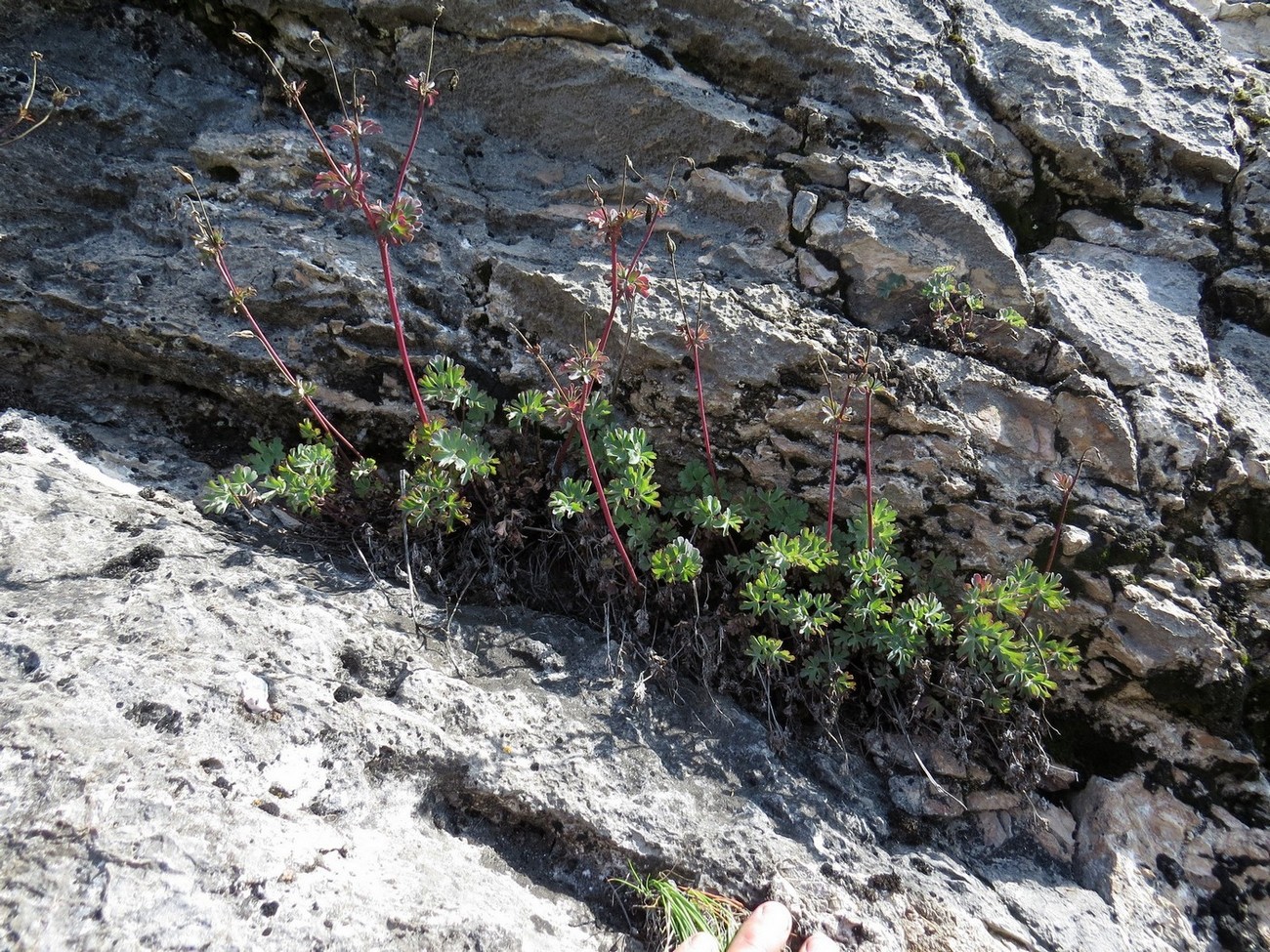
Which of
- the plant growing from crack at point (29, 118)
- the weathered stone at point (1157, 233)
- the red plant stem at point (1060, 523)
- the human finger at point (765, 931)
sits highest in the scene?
the weathered stone at point (1157, 233)

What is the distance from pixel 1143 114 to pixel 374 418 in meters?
4.33

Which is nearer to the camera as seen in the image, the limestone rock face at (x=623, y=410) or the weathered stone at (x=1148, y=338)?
Answer: the limestone rock face at (x=623, y=410)

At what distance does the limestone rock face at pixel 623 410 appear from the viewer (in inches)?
95.6

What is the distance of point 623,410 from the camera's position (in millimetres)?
3643

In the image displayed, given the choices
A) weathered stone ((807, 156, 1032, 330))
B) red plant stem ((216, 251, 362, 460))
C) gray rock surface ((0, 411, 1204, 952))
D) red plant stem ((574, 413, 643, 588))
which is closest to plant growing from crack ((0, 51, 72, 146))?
red plant stem ((216, 251, 362, 460))

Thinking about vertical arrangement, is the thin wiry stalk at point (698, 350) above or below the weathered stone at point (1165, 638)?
above

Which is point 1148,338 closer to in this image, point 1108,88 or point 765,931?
point 1108,88

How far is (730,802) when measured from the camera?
2846mm

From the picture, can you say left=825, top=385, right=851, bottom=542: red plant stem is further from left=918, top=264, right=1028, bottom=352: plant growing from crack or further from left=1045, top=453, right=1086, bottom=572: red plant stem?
A: left=1045, top=453, right=1086, bottom=572: red plant stem

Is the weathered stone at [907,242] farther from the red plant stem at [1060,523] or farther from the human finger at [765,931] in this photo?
the human finger at [765,931]

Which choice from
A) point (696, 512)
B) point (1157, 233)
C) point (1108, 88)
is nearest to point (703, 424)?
point (696, 512)

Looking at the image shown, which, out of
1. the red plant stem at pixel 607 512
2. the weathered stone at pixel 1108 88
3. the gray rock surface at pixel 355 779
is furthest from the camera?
the weathered stone at pixel 1108 88

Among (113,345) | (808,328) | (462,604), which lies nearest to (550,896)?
(462,604)

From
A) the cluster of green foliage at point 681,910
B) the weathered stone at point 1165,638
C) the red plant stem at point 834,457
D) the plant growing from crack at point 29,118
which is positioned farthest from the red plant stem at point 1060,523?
the plant growing from crack at point 29,118
